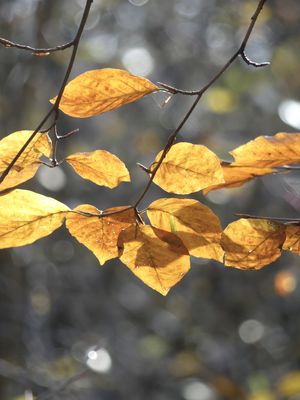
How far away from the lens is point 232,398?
2.08 meters

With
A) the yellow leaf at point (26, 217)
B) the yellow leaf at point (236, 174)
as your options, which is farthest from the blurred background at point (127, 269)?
the yellow leaf at point (26, 217)

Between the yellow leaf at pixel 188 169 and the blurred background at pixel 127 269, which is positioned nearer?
the yellow leaf at pixel 188 169

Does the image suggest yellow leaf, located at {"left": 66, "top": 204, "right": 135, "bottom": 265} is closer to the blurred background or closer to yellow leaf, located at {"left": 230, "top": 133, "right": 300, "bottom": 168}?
yellow leaf, located at {"left": 230, "top": 133, "right": 300, "bottom": 168}

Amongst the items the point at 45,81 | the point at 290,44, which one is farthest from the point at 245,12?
the point at 45,81

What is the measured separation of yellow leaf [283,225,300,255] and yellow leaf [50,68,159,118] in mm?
171

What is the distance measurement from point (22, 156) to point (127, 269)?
2.91m

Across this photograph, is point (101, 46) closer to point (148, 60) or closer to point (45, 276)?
point (148, 60)

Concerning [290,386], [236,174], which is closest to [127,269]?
[290,386]

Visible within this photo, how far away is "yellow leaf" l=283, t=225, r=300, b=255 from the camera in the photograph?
0.57 m

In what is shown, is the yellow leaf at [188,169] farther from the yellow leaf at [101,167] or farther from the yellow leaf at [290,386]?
the yellow leaf at [290,386]

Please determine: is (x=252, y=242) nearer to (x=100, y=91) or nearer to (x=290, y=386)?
(x=100, y=91)

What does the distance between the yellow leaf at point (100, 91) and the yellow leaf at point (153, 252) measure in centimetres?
10

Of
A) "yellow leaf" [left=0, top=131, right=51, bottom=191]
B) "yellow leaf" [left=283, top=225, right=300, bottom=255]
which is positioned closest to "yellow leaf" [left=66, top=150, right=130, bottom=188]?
"yellow leaf" [left=0, top=131, right=51, bottom=191]

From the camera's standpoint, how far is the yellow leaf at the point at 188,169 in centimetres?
54
